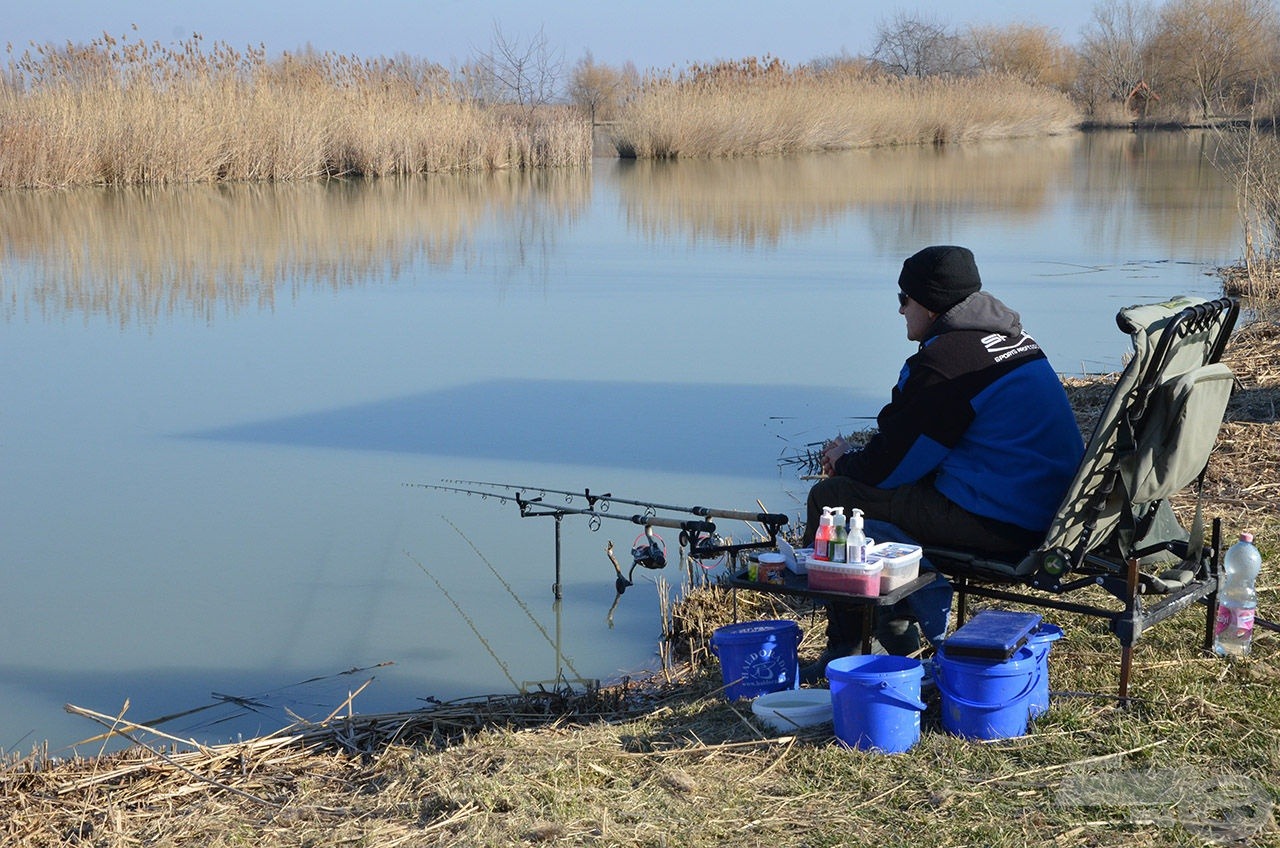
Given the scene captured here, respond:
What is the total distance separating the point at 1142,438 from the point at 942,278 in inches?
22.1

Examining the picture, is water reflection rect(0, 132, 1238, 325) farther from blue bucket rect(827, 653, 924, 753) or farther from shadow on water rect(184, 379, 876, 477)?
blue bucket rect(827, 653, 924, 753)

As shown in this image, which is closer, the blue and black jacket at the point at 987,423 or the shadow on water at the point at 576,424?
the blue and black jacket at the point at 987,423

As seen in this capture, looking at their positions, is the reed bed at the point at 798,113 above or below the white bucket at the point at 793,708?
above

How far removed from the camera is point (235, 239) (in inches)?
504

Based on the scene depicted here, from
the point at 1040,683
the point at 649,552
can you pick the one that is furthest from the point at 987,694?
the point at 649,552

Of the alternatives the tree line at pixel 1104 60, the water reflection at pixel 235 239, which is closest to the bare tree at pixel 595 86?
the tree line at pixel 1104 60

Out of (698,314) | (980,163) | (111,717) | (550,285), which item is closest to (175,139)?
(550,285)

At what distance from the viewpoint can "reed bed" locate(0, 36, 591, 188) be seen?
17.2 m

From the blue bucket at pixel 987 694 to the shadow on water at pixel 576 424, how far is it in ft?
9.51

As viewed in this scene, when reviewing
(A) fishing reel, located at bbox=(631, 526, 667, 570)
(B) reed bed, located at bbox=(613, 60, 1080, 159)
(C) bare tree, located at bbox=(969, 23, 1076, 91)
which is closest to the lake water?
(A) fishing reel, located at bbox=(631, 526, 667, 570)

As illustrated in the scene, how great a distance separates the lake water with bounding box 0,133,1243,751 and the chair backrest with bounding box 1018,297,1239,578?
1423 mm

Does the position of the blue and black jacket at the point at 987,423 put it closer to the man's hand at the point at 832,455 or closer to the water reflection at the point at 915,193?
the man's hand at the point at 832,455

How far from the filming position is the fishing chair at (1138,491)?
2912 millimetres

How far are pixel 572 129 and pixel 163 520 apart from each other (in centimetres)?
1967
